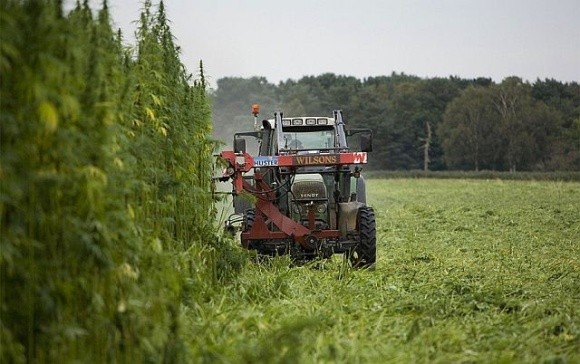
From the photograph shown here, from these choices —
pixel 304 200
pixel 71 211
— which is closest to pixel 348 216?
pixel 304 200

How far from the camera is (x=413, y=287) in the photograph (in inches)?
444

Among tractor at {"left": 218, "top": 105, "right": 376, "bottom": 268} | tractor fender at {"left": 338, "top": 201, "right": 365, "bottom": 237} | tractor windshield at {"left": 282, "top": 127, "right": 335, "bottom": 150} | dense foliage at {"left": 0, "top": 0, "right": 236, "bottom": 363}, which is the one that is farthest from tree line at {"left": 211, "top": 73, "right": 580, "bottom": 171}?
dense foliage at {"left": 0, "top": 0, "right": 236, "bottom": 363}

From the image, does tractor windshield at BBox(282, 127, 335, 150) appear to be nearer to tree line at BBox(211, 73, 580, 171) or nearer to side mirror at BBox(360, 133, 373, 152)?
side mirror at BBox(360, 133, 373, 152)

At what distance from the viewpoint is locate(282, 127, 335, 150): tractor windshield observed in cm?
1580

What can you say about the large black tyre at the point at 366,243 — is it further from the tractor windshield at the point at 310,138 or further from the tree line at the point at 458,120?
the tree line at the point at 458,120

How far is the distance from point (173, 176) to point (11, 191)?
15.5ft

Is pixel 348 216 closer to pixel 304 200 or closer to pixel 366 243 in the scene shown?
pixel 366 243

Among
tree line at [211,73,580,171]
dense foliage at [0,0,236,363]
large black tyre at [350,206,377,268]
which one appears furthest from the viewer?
tree line at [211,73,580,171]

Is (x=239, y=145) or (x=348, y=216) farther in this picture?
(x=239, y=145)

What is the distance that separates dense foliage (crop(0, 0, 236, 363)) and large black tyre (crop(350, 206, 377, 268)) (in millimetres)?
6468

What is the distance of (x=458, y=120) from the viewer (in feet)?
307

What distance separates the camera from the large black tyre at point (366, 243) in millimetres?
13984

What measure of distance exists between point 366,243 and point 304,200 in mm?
1333

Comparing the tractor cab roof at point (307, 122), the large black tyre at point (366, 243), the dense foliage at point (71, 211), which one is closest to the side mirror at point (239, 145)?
the tractor cab roof at point (307, 122)
